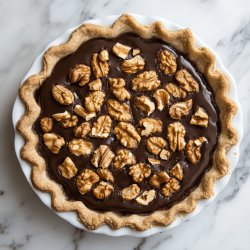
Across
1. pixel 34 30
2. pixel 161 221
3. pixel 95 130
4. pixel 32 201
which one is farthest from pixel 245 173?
pixel 34 30

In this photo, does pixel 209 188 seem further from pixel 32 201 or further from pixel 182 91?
pixel 32 201

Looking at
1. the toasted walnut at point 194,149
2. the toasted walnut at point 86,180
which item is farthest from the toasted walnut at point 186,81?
the toasted walnut at point 86,180

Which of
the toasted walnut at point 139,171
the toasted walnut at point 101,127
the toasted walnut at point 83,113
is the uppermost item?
the toasted walnut at point 83,113

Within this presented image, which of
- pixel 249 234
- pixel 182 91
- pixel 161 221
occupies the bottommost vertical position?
pixel 249 234

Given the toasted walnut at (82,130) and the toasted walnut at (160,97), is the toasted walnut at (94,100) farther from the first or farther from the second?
the toasted walnut at (160,97)

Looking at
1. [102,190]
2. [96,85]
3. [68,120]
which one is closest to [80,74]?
[96,85]

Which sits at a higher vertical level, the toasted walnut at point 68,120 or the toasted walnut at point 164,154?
the toasted walnut at point 68,120
